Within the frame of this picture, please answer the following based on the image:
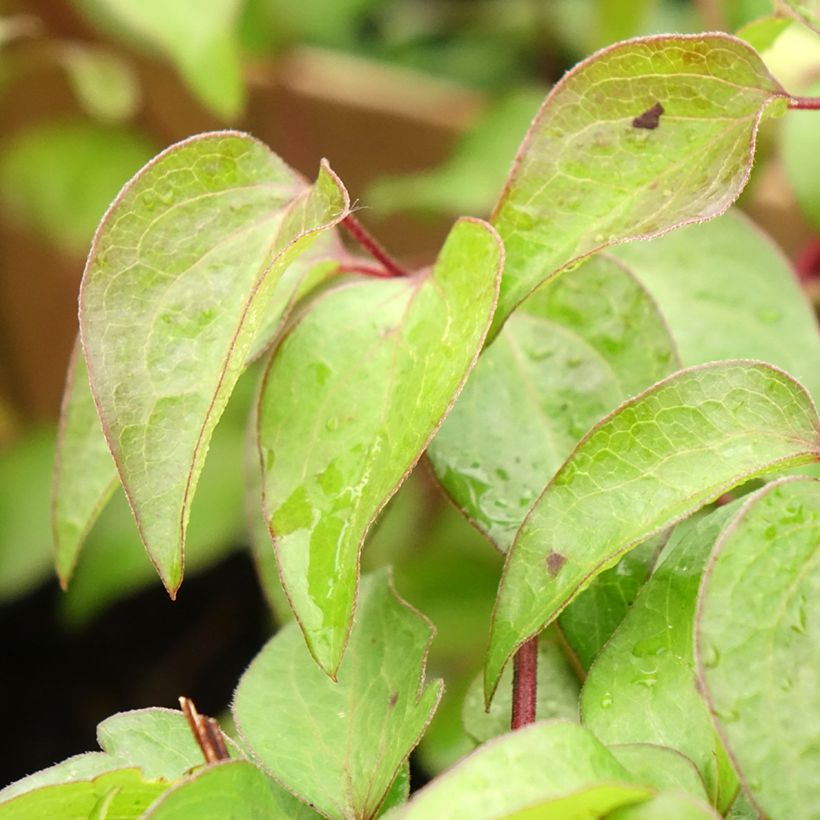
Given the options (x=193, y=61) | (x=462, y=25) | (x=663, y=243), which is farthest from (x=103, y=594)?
(x=462, y=25)

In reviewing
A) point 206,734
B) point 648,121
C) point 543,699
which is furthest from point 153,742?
point 648,121

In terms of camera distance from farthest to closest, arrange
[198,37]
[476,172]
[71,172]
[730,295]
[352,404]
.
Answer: [71,172], [476,172], [198,37], [730,295], [352,404]

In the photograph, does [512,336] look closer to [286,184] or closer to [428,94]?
[286,184]

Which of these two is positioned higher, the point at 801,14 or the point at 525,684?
the point at 801,14

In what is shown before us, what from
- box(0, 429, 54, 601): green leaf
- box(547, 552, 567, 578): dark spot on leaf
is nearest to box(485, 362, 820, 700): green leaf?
box(547, 552, 567, 578): dark spot on leaf

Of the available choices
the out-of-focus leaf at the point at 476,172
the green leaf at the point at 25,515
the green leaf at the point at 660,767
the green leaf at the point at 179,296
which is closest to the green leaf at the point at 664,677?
the green leaf at the point at 660,767

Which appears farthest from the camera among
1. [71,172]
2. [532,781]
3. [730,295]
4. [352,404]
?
[71,172]

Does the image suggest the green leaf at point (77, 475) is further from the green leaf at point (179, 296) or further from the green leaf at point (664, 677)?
the green leaf at point (664, 677)

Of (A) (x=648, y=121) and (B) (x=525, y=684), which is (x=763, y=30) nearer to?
(A) (x=648, y=121)
